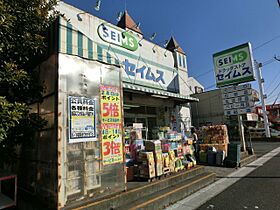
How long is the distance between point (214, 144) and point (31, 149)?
8860mm

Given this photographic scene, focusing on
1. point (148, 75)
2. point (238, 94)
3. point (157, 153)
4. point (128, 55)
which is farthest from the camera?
point (238, 94)

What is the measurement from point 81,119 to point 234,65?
11621 mm

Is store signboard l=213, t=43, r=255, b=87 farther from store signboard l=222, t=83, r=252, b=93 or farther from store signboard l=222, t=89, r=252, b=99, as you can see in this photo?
store signboard l=222, t=89, r=252, b=99

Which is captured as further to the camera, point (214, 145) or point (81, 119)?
point (214, 145)

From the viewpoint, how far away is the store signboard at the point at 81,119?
156 inches

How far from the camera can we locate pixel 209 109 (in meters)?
25.6

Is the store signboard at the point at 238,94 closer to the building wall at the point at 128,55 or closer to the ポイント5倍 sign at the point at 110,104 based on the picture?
the building wall at the point at 128,55

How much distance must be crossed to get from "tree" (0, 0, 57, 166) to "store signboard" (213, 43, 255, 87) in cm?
1123

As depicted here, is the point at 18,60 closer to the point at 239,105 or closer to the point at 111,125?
the point at 111,125

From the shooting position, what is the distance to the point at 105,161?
176 inches

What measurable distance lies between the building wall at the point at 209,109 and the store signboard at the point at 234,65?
480 inches

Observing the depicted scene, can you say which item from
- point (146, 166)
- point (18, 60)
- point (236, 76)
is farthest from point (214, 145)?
point (18, 60)

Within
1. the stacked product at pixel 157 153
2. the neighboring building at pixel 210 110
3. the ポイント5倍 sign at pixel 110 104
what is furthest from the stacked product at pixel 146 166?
the neighboring building at pixel 210 110

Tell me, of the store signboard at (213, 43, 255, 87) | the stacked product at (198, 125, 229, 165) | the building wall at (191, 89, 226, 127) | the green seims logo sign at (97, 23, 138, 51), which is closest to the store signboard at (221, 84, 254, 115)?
the store signboard at (213, 43, 255, 87)
